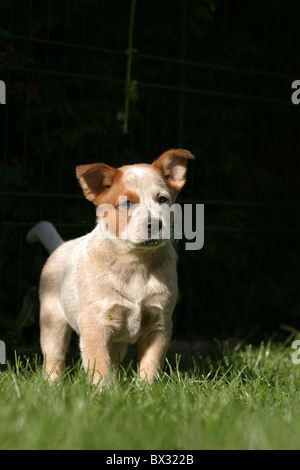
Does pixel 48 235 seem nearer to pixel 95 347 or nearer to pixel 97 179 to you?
pixel 97 179

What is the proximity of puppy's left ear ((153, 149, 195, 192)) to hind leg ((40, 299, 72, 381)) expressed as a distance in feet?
3.38

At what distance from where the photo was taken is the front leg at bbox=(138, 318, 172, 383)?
3695mm

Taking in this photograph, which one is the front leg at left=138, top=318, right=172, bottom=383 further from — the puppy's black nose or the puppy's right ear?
the puppy's right ear

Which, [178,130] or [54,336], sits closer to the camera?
[54,336]

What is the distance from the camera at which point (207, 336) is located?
18.7 ft

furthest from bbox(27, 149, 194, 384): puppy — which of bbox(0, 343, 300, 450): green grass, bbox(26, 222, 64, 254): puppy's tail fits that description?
bbox(26, 222, 64, 254): puppy's tail

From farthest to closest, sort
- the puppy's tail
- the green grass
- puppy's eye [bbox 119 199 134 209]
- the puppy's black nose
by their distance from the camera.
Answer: the puppy's tail < puppy's eye [bbox 119 199 134 209] < the puppy's black nose < the green grass

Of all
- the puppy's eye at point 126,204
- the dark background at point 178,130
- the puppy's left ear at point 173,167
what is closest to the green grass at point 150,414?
the puppy's eye at point 126,204

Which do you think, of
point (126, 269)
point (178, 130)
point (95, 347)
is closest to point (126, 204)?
point (126, 269)

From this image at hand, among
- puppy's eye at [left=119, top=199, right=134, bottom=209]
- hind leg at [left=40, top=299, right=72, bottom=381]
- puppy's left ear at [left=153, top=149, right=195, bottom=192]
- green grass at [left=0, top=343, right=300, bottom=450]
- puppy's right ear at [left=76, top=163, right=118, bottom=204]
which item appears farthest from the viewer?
hind leg at [left=40, top=299, right=72, bottom=381]

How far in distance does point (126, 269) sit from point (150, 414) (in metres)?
0.84

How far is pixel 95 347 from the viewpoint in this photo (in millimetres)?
3611

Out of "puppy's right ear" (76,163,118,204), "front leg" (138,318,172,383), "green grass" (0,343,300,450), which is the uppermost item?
"puppy's right ear" (76,163,118,204)

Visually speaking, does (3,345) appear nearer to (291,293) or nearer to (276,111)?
(291,293)
